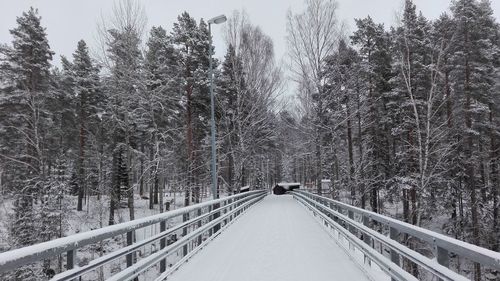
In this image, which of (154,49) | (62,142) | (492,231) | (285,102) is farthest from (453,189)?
(62,142)

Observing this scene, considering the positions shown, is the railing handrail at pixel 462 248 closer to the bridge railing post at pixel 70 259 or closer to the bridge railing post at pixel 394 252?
the bridge railing post at pixel 394 252

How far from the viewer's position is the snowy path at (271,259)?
6773 mm

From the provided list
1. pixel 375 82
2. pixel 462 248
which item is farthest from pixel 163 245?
pixel 375 82


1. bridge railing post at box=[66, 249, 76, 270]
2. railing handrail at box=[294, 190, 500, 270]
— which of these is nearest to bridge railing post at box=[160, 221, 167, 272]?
bridge railing post at box=[66, 249, 76, 270]

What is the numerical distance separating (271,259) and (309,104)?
21.5 metres

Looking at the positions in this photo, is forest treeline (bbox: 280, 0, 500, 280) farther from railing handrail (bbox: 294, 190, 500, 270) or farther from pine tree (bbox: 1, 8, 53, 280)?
pine tree (bbox: 1, 8, 53, 280)

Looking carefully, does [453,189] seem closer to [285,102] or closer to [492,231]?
[492,231]

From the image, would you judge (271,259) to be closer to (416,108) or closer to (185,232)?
(185,232)

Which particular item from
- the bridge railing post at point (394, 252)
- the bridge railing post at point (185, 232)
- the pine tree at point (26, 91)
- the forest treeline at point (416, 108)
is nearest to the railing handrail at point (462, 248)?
the bridge railing post at point (394, 252)

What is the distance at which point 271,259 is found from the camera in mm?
8141

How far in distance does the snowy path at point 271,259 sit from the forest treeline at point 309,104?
1088 cm

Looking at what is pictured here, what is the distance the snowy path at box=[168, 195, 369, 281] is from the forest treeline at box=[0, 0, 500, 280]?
10.9 m

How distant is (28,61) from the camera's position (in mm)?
26578

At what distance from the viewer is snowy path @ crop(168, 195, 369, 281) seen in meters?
6.77
